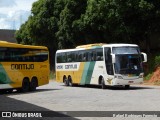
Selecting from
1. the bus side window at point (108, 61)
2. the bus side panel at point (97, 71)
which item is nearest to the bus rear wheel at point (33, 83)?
the bus side panel at point (97, 71)

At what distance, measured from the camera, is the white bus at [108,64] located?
93.4 feet

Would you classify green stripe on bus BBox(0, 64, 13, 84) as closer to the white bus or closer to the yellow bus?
the yellow bus

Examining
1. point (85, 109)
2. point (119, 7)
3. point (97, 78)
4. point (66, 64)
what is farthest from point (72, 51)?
point (85, 109)

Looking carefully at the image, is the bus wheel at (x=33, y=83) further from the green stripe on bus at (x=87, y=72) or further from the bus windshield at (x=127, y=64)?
the bus windshield at (x=127, y=64)

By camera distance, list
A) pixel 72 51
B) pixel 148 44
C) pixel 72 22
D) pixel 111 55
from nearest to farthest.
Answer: pixel 111 55 < pixel 72 51 < pixel 148 44 < pixel 72 22

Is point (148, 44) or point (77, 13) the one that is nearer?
point (148, 44)

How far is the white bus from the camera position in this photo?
93.4 feet

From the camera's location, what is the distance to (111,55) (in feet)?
94.2

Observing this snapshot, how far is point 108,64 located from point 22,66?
5.74 metres

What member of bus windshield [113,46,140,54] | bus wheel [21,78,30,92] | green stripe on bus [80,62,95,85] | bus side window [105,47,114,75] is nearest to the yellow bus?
bus wheel [21,78,30,92]

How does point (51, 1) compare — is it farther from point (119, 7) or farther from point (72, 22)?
point (119, 7)

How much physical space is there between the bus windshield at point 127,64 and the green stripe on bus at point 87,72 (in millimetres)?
3268

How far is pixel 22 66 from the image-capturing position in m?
27.6

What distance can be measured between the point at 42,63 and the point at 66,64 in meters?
6.31
